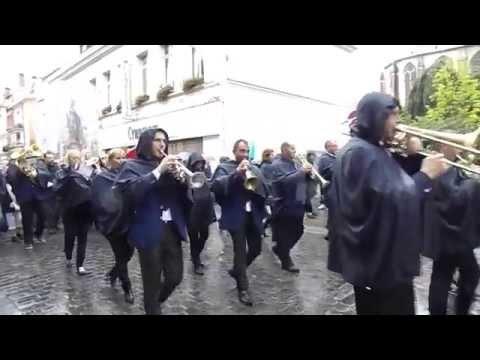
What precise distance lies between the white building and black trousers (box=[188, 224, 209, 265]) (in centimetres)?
872

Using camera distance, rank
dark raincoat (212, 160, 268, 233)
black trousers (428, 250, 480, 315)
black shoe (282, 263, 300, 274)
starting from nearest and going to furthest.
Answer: black trousers (428, 250, 480, 315)
dark raincoat (212, 160, 268, 233)
black shoe (282, 263, 300, 274)

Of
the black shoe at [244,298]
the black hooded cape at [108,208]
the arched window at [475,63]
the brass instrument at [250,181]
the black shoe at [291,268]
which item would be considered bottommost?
the black shoe at [291,268]

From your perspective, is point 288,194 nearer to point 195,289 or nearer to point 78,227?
point 195,289

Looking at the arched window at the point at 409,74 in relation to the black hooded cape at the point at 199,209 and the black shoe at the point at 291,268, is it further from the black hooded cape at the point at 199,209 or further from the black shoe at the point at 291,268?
the black hooded cape at the point at 199,209

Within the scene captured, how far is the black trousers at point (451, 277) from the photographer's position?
3855 millimetres

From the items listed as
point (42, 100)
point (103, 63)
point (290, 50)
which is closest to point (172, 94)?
point (290, 50)

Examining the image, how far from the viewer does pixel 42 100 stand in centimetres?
3362

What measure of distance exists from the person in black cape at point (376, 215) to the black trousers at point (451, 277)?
132cm

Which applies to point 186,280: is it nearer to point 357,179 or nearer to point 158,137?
point 158,137

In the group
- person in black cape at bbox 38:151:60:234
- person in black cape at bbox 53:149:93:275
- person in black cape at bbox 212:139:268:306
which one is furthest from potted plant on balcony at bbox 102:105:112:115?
person in black cape at bbox 212:139:268:306

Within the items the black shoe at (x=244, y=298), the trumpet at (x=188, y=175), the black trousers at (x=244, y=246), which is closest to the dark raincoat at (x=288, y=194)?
the black trousers at (x=244, y=246)

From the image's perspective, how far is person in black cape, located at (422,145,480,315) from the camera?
3.74 meters

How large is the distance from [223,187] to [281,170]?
6.28ft

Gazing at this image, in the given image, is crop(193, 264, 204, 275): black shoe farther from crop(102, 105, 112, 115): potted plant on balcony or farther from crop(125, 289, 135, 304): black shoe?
crop(102, 105, 112, 115): potted plant on balcony
